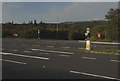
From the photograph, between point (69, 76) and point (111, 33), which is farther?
point (111, 33)

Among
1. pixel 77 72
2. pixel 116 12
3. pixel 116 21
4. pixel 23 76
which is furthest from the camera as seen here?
pixel 116 12

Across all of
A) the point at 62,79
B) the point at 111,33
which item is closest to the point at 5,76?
the point at 62,79

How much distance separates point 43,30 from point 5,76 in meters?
43.4

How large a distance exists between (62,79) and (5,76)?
2.62 m

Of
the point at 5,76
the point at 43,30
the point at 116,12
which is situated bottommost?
the point at 5,76

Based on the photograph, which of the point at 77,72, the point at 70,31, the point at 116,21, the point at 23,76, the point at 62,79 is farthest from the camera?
the point at 70,31

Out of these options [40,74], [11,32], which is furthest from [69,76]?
[11,32]

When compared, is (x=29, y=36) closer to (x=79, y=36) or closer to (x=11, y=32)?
(x=11, y=32)

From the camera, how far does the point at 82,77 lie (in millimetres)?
6883

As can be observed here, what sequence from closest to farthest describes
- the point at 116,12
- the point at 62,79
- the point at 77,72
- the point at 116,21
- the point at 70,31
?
the point at 62,79
the point at 77,72
the point at 116,21
the point at 116,12
the point at 70,31

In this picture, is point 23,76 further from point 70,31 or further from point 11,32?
point 11,32

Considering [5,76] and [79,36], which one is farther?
[79,36]

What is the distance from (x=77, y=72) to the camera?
7734 millimetres

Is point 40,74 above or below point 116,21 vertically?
below
